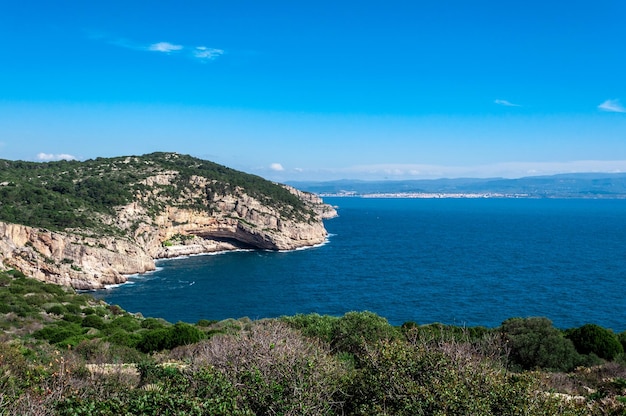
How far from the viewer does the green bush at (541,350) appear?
22.0 meters

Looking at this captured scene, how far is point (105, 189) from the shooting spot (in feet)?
260

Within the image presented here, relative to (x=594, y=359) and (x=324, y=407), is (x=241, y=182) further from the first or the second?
(x=324, y=407)

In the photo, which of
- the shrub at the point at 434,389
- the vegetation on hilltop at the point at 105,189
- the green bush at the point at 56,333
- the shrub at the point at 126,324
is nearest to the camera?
the shrub at the point at 434,389

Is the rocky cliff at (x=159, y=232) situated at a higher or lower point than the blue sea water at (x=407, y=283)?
higher

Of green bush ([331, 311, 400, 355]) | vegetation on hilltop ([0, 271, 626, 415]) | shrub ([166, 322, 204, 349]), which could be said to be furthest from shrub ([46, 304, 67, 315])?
green bush ([331, 311, 400, 355])

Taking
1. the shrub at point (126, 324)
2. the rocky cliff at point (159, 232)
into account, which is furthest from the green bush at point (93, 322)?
the rocky cliff at point (159, 232)

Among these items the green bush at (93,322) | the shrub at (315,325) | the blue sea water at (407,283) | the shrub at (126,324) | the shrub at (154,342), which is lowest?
the blue sea water at (407,283)

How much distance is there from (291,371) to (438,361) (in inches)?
133

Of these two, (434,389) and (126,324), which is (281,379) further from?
(126,324)

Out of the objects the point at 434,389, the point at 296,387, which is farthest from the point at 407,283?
the point at 296,387

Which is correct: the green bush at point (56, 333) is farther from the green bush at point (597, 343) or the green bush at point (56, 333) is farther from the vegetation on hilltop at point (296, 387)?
the green bush at point (597, 343)

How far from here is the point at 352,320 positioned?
71.7ft

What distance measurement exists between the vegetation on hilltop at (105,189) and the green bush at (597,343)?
60918mm

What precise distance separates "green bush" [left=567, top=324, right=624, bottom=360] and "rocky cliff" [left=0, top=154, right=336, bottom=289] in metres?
53.3
